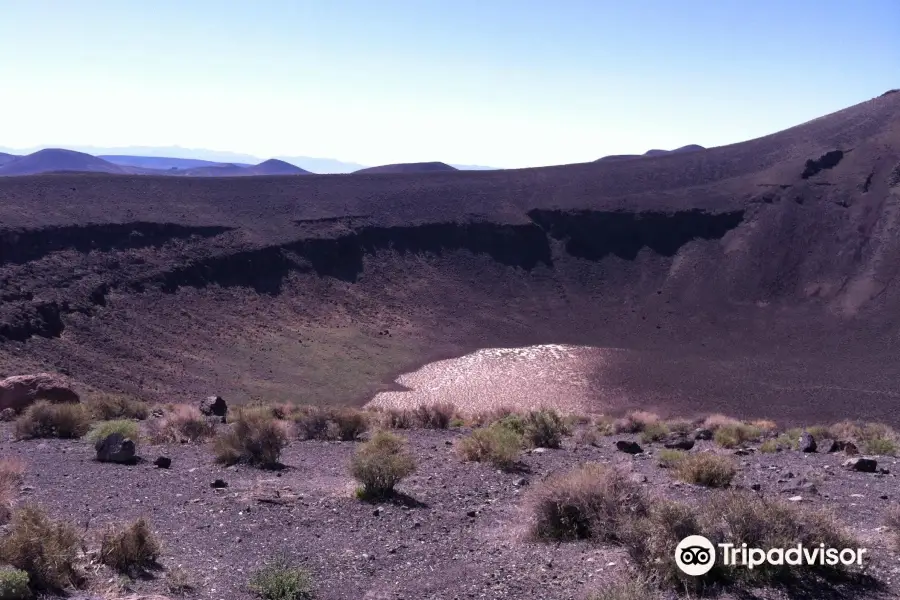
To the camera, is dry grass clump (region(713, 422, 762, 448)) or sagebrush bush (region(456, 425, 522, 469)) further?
dry grass clump (region(713, 422, 762, 448))

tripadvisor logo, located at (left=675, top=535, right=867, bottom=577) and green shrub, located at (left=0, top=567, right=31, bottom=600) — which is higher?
green shrub, located at (left=0, top=567, right=31, bottom=600)

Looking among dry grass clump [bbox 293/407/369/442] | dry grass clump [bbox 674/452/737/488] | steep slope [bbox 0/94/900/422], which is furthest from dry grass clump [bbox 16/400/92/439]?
steep slope [bbox 0/94/900/422]

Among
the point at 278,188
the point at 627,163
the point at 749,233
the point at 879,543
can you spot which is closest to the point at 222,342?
the point at 278,188

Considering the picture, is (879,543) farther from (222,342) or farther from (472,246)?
(472,246)

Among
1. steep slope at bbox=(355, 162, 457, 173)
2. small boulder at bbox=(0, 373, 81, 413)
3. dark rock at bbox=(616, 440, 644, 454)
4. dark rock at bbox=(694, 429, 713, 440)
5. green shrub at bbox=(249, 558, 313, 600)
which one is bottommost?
dark rock at bbox=(694, 429, 713, 440)

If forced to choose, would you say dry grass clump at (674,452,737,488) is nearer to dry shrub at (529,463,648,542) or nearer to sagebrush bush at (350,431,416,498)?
dry shrub at (529,463,648,542)

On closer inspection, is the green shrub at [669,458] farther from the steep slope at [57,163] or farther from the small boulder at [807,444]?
the steep slope at [57,163]

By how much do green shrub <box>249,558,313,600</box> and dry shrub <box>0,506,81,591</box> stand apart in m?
1.67

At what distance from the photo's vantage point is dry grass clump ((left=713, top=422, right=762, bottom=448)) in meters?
18.5

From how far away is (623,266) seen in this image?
58.3 m

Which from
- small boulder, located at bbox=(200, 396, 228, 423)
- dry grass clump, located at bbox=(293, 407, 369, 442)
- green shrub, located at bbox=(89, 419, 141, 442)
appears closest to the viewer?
green shrub, located at bbox=(89, 419, 141, 442)

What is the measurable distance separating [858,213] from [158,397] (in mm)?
52160

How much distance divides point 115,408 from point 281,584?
1435cm

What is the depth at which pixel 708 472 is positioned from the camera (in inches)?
481
